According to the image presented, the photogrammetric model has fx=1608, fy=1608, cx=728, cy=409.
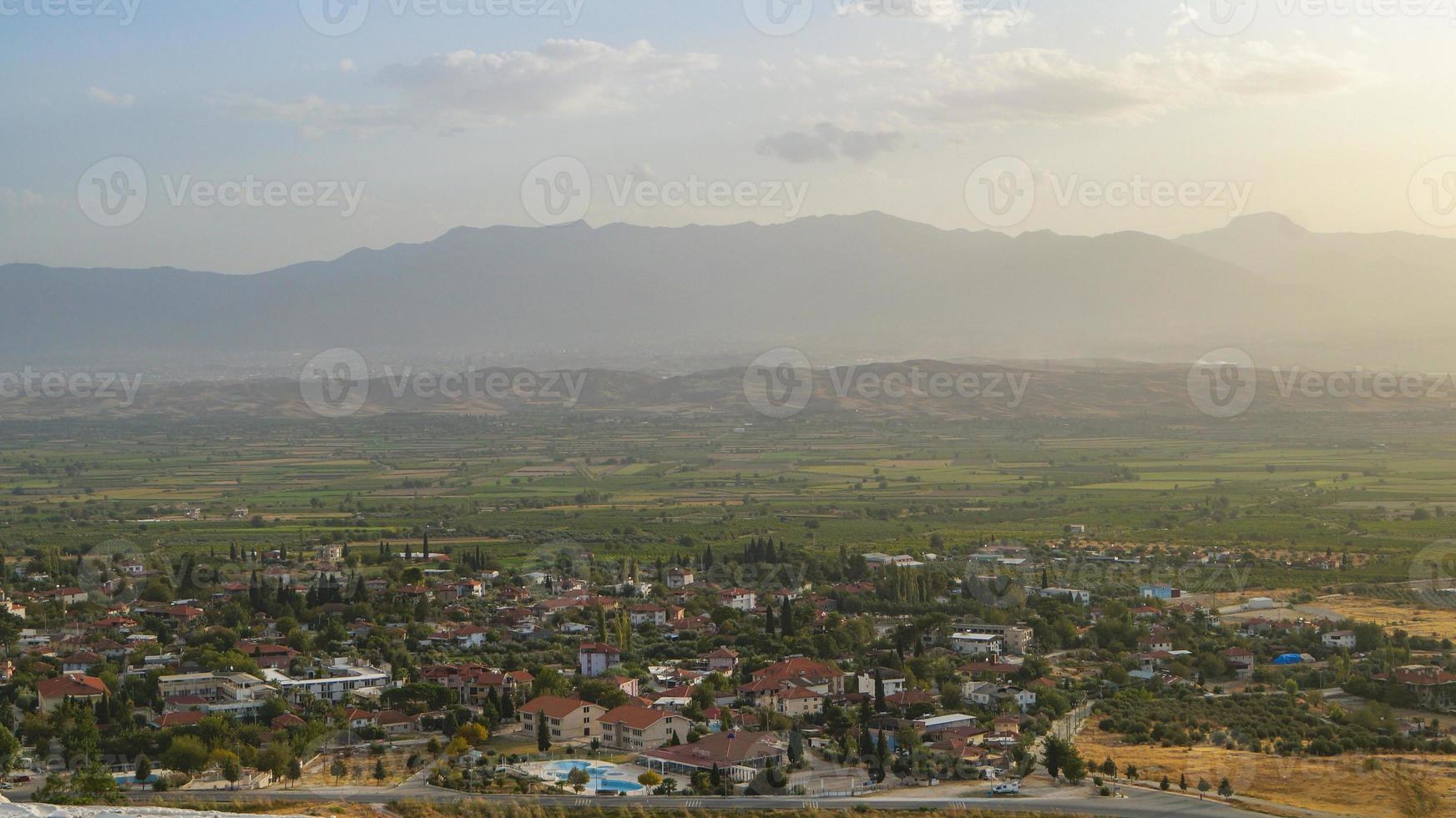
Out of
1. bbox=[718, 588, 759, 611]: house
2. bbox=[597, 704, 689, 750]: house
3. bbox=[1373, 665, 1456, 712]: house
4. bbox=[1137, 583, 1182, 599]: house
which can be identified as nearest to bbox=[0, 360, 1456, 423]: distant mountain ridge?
bbox=[1137, 583, 1182, 599]: house

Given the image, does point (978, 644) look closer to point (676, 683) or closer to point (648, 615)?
point (676, 683)

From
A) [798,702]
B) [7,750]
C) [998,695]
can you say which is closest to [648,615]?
[798,702]

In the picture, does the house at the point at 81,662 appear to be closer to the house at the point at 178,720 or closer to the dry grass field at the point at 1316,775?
the house at the point at 178,720

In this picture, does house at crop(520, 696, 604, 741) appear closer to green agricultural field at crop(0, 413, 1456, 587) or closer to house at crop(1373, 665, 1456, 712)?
house at crop(1373, 665, 1456, 712)

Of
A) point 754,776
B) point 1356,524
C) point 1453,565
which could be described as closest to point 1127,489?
point 1356,524

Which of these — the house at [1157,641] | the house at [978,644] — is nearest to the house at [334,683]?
the house at [978,644]

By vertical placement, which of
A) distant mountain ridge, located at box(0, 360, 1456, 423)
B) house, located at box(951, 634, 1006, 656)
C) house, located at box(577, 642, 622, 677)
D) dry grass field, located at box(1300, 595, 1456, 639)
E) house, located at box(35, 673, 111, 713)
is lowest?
dry grass field, located at box(1300, 595, 1456, 639)

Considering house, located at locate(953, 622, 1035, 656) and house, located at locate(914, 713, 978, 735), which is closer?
house, located at locate(914, 713, 978, 735)
